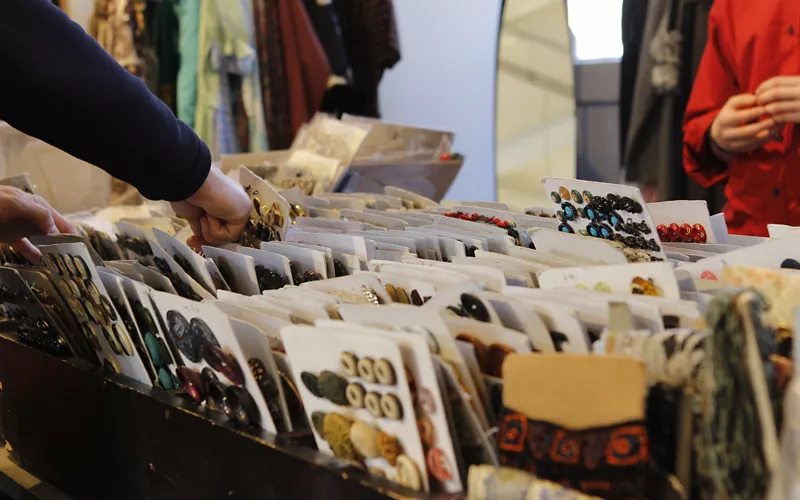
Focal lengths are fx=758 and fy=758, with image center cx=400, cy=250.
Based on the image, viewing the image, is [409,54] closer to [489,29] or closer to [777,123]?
[489,29]

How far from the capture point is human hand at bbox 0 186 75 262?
1.21m

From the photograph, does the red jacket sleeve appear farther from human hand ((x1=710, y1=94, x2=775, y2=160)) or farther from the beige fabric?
the beige fabric

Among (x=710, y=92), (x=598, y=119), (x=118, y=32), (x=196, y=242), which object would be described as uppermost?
(x=118, y=32)

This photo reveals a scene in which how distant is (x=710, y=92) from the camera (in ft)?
5.16

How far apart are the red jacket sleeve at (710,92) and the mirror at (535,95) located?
1.42 m

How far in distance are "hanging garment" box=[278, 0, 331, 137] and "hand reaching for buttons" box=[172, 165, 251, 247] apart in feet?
6.28

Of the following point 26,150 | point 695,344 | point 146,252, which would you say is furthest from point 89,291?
point 26,150

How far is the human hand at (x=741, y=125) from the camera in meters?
1.37

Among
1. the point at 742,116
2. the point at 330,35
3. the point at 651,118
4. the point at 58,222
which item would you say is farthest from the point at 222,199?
the point at 330,35

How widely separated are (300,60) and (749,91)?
195 cm

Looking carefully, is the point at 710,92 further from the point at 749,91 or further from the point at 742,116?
the point at 742,116

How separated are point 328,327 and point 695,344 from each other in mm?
296

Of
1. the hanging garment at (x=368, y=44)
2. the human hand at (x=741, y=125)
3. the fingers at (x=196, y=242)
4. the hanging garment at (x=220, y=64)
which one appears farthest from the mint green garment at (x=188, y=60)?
the human hand at (x=741, y=125)

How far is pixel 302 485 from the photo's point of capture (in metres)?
0.68
